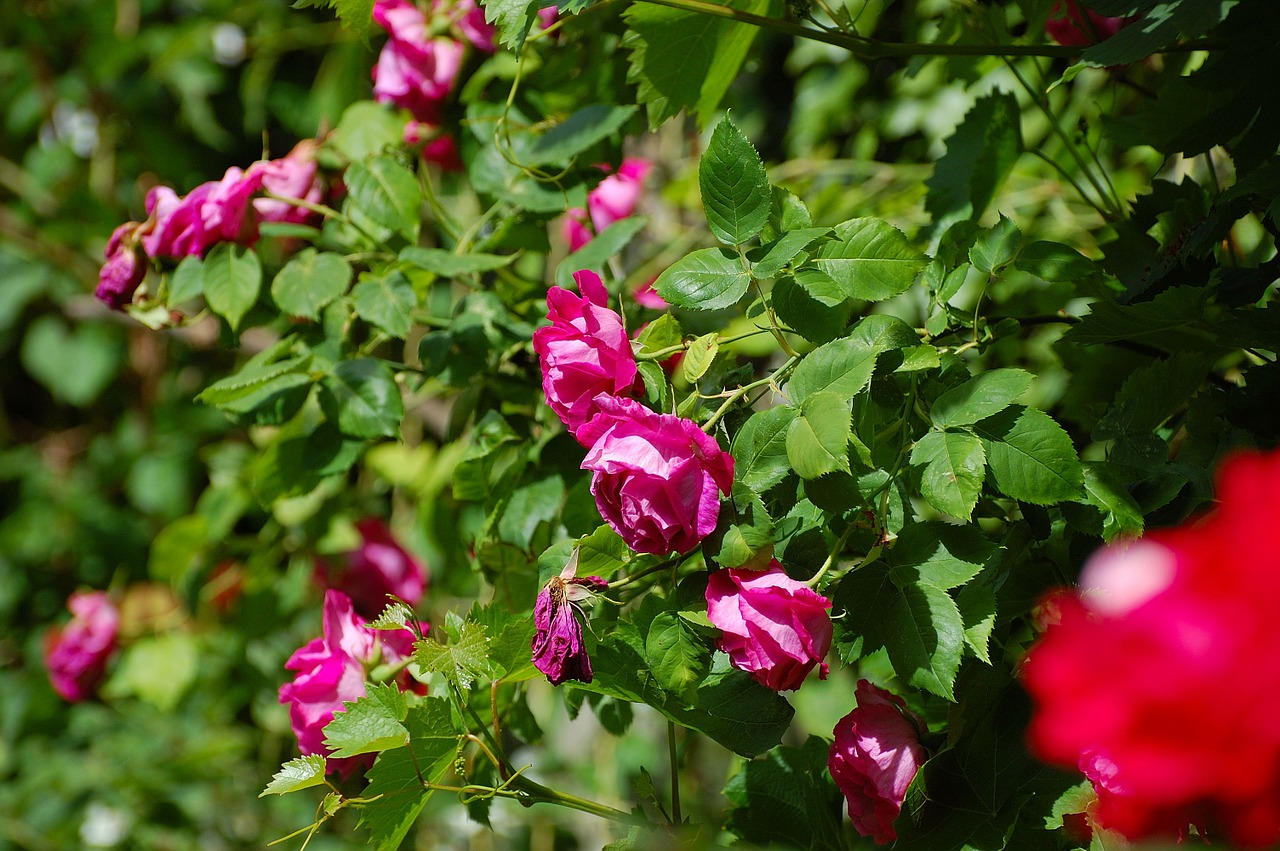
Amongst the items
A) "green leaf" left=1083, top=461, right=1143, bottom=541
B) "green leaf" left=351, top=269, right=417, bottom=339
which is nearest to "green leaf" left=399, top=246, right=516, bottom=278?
"green leaf" left=351, top=269, right=417, bottom=339

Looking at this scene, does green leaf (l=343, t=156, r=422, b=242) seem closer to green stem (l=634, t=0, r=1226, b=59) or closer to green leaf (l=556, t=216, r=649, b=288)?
green leaf (l=556, t=216, r=649, b=288)

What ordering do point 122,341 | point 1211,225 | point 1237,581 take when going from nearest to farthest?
point 1237,581 < point 1211,225 < point 122,341

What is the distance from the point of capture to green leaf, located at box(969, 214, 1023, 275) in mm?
539

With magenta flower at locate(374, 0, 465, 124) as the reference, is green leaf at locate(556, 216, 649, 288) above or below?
below

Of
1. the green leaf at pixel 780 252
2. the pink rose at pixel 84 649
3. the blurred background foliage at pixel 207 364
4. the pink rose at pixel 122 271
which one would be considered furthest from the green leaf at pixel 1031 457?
the pink rose at pixel 84 649

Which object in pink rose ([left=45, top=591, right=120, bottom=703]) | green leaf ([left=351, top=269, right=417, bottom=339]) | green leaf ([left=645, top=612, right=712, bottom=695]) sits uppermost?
green leaf ([left=645, top=612, right=712, bottom=695])

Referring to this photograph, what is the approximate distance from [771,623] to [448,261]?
18.2 inches

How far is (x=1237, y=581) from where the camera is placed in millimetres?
220

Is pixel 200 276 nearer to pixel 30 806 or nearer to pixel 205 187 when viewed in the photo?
pixel 205 187

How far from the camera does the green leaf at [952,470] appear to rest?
0.46 meters

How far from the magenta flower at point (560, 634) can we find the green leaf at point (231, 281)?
1.41 ft

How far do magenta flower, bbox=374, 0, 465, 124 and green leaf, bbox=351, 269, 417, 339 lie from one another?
0.24m

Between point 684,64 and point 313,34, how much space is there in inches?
57.1

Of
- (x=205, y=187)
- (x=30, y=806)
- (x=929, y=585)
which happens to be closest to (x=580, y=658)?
(x=929, y=585)
